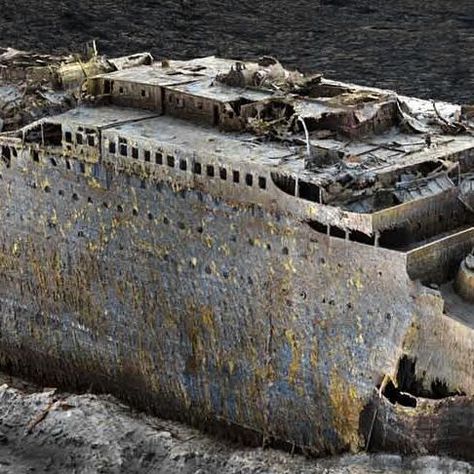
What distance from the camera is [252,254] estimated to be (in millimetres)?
19156

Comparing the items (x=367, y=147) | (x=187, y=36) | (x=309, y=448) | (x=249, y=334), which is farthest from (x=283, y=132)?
(x=187, y=36)

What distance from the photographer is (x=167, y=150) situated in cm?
1961

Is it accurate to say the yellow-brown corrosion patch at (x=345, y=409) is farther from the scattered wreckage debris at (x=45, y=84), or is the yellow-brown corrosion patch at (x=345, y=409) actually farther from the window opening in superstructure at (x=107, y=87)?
the scattered wreckage debris at (x=45, y=84)

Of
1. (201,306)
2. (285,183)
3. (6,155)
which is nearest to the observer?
(285,183)

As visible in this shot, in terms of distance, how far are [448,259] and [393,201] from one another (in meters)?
1.04

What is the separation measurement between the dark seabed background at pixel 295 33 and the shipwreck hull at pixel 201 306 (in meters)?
19.1

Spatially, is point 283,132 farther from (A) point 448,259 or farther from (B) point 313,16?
(B) point 313,16

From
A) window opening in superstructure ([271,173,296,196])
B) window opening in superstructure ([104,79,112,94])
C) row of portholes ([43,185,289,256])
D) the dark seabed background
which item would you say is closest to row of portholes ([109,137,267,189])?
window opening in superstructure ([271,173,296,196])

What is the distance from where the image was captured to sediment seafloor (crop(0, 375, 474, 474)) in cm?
1917

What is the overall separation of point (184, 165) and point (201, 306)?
2027 millimetres

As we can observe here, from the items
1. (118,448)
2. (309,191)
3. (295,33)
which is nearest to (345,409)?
(309,191)

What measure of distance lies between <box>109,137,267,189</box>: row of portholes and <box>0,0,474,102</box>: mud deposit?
20387mm

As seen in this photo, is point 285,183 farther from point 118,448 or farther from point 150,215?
point 118,448

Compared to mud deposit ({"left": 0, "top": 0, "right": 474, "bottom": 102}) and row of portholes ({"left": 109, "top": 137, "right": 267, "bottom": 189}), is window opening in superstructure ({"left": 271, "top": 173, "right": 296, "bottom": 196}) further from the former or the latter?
mud deposit ({"left": 0, "top": 0, "right": 474, "bottom": 102})
